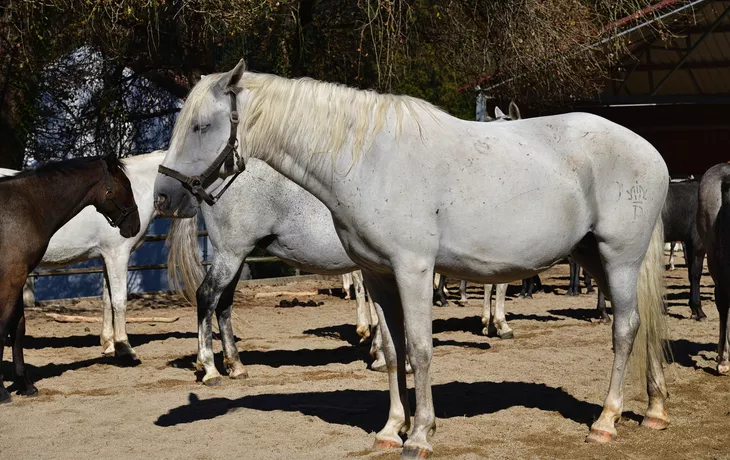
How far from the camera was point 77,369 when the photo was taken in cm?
824

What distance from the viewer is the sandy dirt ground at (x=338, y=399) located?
4992mm

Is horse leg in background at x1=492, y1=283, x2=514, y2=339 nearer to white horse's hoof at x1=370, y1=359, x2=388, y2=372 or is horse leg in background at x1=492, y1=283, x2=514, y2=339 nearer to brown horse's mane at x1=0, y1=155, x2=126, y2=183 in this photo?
white horse's hoof at x1=370, y1=359, x2=388, y2=372

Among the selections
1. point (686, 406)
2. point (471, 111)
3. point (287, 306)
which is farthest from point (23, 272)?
point (471, 111)

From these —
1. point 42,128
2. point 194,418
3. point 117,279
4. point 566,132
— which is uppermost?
point 42,128

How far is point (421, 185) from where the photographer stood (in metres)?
4.60

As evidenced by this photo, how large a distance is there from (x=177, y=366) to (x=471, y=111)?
13.4 metres

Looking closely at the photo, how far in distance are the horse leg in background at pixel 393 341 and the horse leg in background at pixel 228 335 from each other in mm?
2529

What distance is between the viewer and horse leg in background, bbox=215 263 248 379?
7.36 m

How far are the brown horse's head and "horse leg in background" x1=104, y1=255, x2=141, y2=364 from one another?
4.90ft

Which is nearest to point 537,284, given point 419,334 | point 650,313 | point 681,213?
point 681,213

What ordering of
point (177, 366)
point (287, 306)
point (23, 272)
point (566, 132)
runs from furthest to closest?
point (287, 306)
point (177, 366)
point (23, 272)
point (566, 132)

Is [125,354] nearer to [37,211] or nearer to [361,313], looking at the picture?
[37,211]

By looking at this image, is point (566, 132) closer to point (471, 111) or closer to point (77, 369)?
point (77, 369)

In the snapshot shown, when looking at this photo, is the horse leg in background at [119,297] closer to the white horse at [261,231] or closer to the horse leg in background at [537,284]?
the white horse at [261,231]
